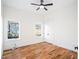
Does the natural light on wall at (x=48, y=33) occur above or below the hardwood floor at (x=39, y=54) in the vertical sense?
above

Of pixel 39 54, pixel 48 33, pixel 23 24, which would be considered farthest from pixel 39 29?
pixel 39 54

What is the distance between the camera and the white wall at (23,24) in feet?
16.4

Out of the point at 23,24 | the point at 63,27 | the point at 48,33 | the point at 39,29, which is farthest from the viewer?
the point at 39,29

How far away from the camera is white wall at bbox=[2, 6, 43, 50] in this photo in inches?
197

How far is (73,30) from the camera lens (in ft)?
15.4

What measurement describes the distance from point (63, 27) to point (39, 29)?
2.58 m

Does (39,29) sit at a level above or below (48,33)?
above

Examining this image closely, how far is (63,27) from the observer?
5504 mm

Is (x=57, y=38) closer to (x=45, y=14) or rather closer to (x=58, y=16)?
(x=58, y=16)

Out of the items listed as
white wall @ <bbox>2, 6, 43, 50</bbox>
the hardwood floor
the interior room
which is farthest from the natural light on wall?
the hardwood floor

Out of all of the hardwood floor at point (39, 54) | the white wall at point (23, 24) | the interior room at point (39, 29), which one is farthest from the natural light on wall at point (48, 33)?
the hardwood floor at point (39, 54)

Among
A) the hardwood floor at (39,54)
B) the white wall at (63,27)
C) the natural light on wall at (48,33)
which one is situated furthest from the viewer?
the natural light on wall at (48,33)

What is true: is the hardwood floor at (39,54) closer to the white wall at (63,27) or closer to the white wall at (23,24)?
the white wall at (63,27)

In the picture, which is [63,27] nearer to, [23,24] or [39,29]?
[39,29]
